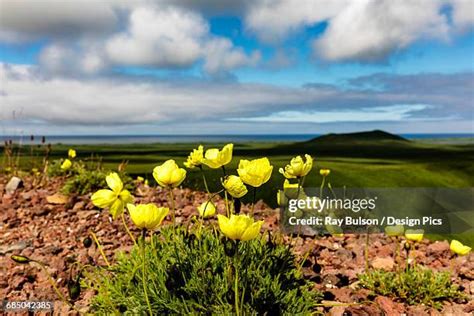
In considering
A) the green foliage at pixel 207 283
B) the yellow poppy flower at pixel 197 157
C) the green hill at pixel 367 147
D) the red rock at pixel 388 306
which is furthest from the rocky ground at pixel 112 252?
the green hill at pixel 367 147

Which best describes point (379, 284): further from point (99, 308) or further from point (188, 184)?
point (188, 184)

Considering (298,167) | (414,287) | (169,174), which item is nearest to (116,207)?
(169,174)

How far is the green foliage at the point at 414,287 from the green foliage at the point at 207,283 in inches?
26.4

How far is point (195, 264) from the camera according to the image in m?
2.98

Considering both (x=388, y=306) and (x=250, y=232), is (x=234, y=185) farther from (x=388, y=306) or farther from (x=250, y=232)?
(x=388, y=306)

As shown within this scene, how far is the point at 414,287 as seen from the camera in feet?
12.0

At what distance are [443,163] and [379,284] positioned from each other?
21.4 ft

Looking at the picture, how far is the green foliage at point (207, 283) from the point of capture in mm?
2793

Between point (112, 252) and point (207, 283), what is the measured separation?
2185 millimetres

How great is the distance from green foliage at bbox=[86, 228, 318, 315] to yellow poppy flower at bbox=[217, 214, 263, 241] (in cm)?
46

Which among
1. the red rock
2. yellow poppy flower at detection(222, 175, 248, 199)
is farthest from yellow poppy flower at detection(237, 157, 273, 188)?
the red rock

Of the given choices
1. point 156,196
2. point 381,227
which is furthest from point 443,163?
point 156,196

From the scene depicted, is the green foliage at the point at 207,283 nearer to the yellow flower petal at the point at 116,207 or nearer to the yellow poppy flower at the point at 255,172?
the yellow flower petal at the point at 116,207

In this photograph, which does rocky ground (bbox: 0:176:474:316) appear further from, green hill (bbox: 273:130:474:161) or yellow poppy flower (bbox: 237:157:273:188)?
green hill (bbox: 273:130:474:161)
